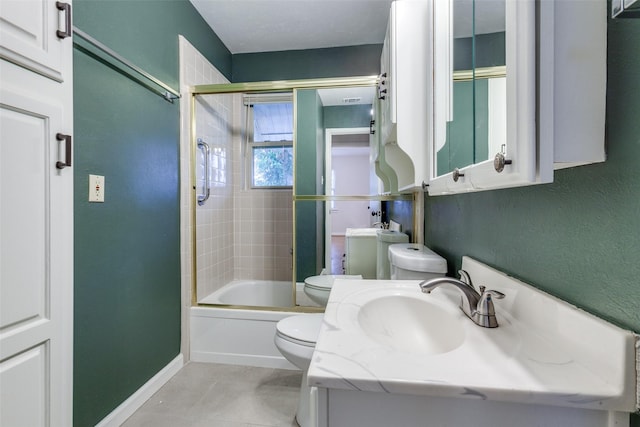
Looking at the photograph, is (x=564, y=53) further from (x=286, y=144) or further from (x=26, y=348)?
(x=286, y=144)

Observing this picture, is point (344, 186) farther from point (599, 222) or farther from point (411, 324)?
point (599, 222)

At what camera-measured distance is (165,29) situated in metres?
1.78

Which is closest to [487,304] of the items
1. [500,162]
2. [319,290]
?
[500,162]

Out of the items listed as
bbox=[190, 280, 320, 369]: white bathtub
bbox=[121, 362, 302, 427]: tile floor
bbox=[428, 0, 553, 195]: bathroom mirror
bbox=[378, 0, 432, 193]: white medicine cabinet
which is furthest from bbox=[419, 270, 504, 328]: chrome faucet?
bbox=[190, 280, 320, 369]: white bathtub

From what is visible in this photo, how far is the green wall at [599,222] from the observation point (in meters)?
0.46

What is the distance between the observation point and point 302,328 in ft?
4.78

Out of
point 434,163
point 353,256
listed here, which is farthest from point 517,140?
point 353,256

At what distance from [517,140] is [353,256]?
1.87m

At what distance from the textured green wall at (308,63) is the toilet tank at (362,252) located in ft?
5.10

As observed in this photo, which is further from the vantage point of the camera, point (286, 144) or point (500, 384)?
point (286, 144)

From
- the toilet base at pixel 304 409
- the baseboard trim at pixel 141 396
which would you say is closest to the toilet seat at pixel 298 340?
the toilet base at pixel 304 409

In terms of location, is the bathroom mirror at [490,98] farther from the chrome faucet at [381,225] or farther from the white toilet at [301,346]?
the chrome faucet at [381,225]

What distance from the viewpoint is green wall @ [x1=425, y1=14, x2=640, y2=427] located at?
46 cm

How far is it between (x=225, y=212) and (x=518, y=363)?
258 cm
